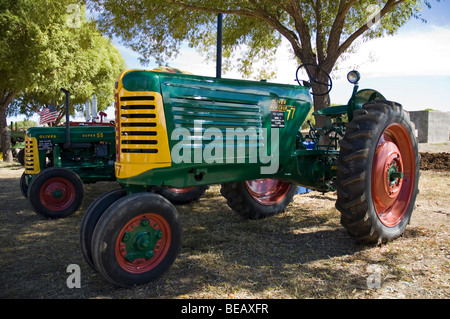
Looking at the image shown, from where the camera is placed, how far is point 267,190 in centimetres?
510

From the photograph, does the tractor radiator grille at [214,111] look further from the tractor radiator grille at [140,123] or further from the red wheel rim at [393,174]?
the red wheel rim at [393,174]

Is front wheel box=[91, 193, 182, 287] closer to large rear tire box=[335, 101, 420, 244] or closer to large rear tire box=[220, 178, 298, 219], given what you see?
large rear tire box=[335, 101, 420, 244]

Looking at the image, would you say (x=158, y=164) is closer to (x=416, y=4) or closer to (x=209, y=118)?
(x=209, y=118)

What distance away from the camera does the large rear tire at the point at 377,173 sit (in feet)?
11.0

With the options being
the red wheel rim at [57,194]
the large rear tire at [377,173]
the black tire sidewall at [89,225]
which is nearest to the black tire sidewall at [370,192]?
the large rear tire at [377,173]

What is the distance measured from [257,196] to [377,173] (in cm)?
175

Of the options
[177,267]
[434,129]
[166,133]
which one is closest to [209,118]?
[166,133]

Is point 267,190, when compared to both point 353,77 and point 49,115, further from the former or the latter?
point 49,115

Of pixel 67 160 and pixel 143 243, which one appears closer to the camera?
pixel 143 243

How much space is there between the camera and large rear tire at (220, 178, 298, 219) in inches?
183

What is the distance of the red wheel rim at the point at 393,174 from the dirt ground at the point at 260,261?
0.33m

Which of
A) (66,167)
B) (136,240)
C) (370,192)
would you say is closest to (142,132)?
(136,240)
